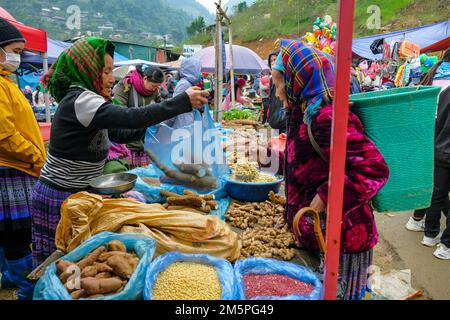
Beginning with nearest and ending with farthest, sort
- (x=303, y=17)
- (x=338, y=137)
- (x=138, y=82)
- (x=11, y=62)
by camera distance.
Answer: (x=338, y=137)
(x=11, y=62)
(x=138, y=82)
(x=303, y=17)

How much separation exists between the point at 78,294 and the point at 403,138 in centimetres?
166

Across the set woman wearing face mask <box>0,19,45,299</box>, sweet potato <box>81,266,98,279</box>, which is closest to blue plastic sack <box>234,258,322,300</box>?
sweet potato <box>81,266,98,279</box>

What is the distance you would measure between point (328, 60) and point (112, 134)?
5.59ft

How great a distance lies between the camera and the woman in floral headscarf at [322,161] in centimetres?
147

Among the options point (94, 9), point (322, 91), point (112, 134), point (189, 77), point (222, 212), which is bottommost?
point (222, 212)

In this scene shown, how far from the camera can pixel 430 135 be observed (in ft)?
5.03

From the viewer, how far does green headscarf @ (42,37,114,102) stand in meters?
1.98

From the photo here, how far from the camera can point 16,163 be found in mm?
2508

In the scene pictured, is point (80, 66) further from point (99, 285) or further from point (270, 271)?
point (270, 271)

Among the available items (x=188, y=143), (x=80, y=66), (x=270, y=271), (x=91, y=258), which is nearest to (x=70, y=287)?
(x=91, y=258)

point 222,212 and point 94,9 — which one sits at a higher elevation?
point 94,9

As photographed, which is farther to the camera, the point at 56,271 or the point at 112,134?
the point at 112,134
